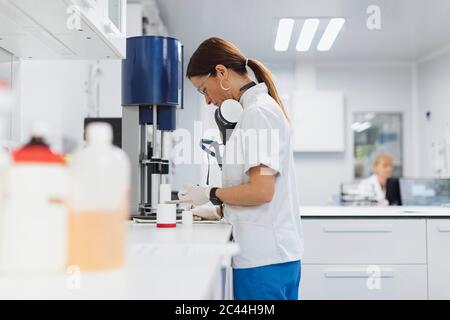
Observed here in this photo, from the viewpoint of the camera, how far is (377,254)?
2.54 meters

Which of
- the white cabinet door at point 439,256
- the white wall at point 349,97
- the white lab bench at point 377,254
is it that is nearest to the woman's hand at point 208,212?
the white lab bench at point 377,254

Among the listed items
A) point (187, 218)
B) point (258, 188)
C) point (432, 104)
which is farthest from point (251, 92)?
point (432, 104)

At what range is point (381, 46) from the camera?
18.6 ft

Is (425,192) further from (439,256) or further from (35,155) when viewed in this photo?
(35,155)

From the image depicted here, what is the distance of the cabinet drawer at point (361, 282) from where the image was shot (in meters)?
2.52

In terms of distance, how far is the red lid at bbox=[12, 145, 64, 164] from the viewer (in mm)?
596

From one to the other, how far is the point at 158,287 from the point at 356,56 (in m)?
5.81

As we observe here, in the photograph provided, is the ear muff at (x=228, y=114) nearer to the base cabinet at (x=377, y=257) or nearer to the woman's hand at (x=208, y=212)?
the woman's hand at (x=208, y=212)

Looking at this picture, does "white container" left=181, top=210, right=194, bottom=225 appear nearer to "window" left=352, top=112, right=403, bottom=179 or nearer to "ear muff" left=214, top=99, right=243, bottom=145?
"ear muff" left=214, top=99, right=243, bottom=145

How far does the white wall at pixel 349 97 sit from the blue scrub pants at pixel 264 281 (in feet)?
15.9

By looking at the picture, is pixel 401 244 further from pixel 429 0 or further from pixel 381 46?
pixel 381 46

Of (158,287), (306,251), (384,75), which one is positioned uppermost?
(384,75)
